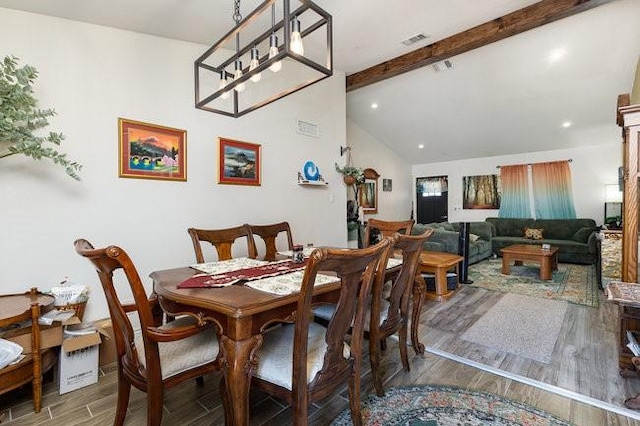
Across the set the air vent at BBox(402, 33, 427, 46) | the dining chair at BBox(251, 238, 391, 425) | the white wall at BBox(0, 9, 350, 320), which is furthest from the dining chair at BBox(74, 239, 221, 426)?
the air vent at BBox(402, 33, 427, 46)

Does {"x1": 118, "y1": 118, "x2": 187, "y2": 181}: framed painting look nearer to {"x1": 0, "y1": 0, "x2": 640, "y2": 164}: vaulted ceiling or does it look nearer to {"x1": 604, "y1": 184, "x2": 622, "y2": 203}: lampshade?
{"x1": 0, "y1": 0, "x2": 640, "y2": 164}: vaulted ceiling

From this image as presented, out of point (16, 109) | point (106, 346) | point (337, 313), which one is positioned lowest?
point (106, 346)

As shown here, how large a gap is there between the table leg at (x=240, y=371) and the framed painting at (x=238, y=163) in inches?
91.9

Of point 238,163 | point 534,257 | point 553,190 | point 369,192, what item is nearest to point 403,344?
point 238,163

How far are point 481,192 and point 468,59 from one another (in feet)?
13.8

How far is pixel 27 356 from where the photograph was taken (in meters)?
1.79

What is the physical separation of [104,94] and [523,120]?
6765mm

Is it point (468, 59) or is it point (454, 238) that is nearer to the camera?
point (454, 238)

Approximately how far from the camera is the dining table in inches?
48.0

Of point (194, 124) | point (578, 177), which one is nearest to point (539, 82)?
point (578, 177)

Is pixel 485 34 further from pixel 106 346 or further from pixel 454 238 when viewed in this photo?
pixel 106 346

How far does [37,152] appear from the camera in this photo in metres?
1.92

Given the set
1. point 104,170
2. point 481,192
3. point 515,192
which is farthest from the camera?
point 481,192

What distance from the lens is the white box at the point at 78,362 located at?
1.94m
